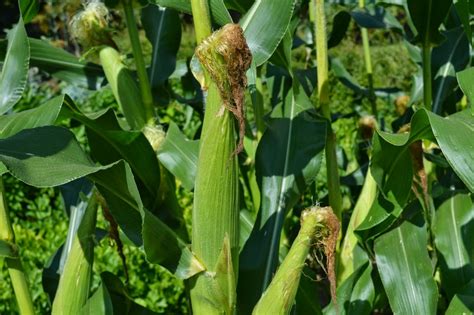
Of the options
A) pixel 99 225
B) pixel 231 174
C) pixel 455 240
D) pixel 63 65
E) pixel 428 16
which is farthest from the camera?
pixel 99 225

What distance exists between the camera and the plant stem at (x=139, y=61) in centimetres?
170

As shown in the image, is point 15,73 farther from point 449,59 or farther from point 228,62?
point 449,59

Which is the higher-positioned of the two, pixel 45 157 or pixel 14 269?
pixel 45 157

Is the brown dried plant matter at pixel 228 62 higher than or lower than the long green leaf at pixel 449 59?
higher

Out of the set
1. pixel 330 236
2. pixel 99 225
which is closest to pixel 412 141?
pixel 330 236

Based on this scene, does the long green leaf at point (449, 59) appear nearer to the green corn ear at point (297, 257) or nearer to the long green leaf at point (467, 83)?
the long green leaf at point (467, 83)

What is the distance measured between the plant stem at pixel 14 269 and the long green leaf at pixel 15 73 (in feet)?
0.56

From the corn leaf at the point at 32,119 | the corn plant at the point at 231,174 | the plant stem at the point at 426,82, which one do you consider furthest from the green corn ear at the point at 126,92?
the plant stem at the point at 426,82

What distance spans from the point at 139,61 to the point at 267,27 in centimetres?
36

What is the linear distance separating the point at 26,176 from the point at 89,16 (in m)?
0.72

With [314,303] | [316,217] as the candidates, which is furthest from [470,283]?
[316,217]

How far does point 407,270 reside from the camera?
5.49ft

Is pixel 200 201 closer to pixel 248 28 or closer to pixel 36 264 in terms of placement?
pixel 248 28

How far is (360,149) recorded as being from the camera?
2.80 metres
